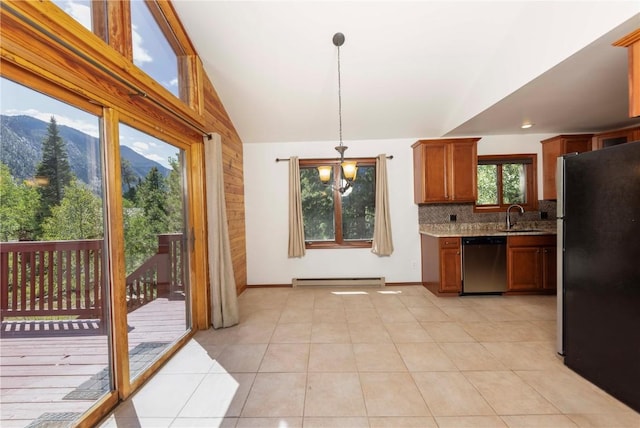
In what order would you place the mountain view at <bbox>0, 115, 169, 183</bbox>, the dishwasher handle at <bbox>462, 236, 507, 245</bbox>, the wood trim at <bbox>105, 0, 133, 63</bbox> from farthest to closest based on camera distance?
the dishwasher handle at <bbox>462, 236, 507, 245</bbox>, the wood trim at <bbox>105, 0, 133, 63</bbox>, the mountain view at <bbox>0, 115, 169, 183</bbox>

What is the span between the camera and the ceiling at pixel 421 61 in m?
2.30

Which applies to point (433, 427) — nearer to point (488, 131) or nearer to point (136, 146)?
point (136, 146)

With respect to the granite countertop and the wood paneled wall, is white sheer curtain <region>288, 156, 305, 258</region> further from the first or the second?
the granite countertop

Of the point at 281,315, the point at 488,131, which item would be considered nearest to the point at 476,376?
the point at 281,315

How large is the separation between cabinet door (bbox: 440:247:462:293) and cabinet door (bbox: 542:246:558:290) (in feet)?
3.93

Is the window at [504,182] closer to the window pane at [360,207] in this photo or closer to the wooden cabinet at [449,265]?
the wooden cabinet at [449,265]

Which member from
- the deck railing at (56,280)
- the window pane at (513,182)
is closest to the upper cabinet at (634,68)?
the window pane at (513,182)

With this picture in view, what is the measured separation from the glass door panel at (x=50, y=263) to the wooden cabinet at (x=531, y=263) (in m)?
4.73

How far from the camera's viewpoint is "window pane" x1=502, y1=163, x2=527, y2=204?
15.3 ft

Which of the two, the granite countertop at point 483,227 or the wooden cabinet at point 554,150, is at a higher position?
the wooden cabinet at point 554,150

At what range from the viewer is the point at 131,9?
2.20 meters

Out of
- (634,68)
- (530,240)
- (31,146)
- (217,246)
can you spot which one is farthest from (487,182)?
(31,146)

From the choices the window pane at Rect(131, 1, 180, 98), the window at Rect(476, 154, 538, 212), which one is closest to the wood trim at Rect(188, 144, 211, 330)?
the window pane at Rect(131, 1, 180, 98)

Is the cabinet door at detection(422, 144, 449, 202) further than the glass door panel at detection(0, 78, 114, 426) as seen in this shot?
Yes
